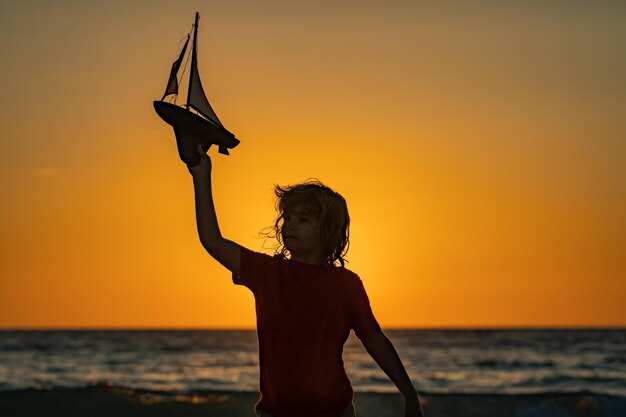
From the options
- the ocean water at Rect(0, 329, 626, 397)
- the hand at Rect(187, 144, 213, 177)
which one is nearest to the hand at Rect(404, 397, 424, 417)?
the hand at Rect(187, 144, 213, 177)

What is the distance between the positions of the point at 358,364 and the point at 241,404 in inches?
681

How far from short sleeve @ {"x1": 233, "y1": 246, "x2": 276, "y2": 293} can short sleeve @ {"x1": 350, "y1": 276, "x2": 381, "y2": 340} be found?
360mm

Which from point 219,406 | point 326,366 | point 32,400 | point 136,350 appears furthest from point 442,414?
point 136,350

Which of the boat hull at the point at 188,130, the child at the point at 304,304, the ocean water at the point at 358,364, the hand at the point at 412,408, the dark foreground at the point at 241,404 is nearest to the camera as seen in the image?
the boat hull at the point at 188,130

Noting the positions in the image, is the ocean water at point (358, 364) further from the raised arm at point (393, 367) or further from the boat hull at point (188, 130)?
the boat hull at point (188, 130)

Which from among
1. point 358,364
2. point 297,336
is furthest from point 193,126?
point 358,364

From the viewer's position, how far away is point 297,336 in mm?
4027

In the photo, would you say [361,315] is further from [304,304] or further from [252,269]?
[252,269]

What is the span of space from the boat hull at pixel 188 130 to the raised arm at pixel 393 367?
3.33ft

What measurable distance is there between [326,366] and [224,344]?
A: 4060cm

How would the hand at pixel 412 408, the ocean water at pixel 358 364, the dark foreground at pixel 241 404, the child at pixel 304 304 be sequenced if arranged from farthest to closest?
the ocean water at pixel 358 364 < the dark foreground at pixel 241 404 < the hand at pixel 412 408 < the child at pixel 304 304

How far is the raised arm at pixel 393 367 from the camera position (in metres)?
4.17

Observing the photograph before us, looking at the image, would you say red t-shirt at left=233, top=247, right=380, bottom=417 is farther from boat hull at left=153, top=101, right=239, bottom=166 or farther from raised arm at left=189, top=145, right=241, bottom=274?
boat hull at left=153, top=101, right=239, bottom=166

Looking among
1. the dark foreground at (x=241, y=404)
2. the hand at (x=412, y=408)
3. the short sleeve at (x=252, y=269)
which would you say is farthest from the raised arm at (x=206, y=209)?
the dark foreground at (x=241, y=404)
